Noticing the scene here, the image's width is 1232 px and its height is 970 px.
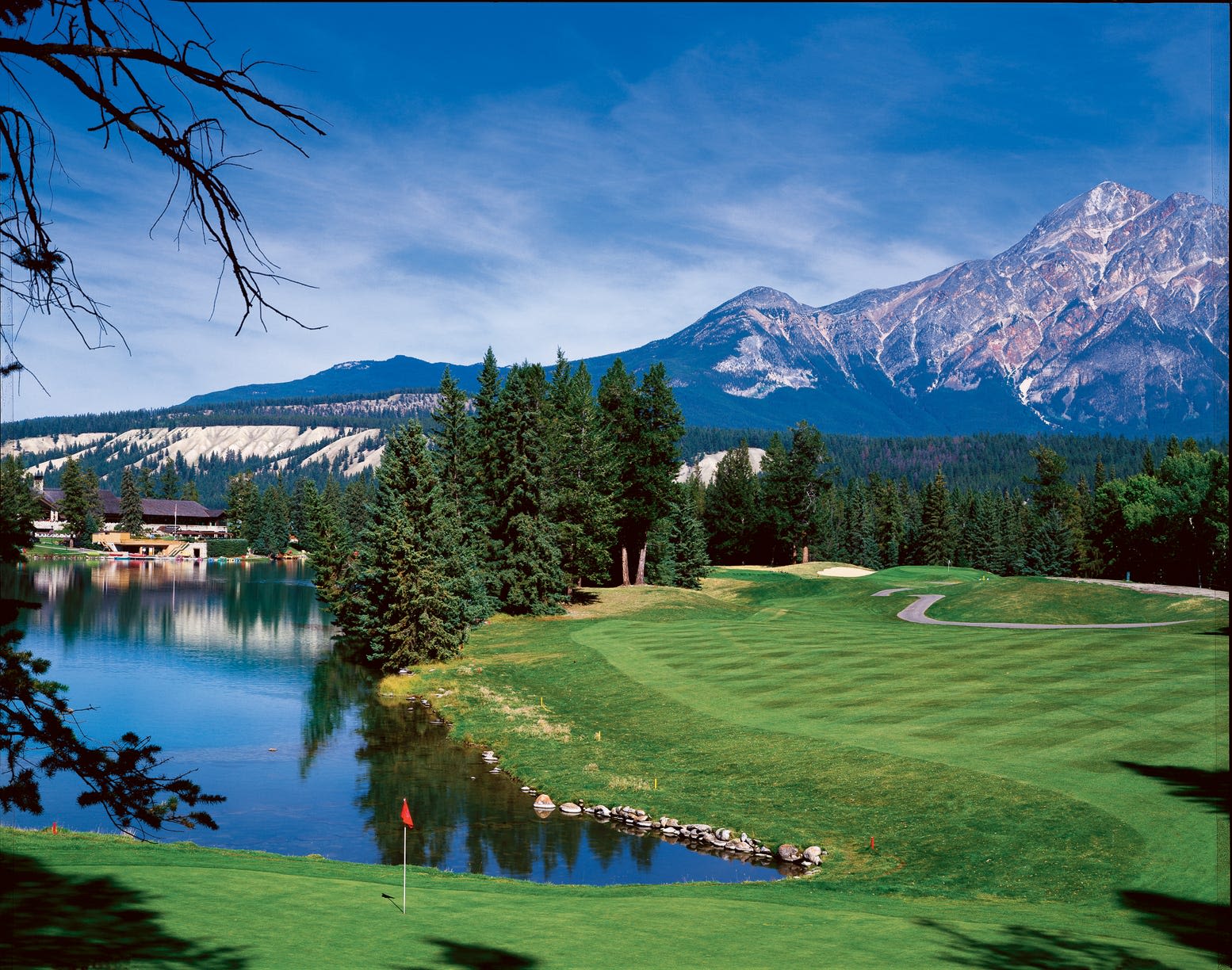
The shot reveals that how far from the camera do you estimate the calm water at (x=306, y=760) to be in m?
22.4

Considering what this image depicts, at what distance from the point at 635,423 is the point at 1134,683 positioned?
150 ft

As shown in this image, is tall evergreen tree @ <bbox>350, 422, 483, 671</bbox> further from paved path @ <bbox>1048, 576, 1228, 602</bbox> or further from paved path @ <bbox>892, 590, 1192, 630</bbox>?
paved path @ <bbox>1048, 576, 1228, 602</bbox>

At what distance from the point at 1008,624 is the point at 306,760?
136ft

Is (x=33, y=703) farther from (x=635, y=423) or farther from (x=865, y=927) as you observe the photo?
(x=635, y=423)

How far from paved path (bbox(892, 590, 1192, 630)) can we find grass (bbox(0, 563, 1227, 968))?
219 cm

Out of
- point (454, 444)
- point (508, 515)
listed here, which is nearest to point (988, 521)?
point (508, 515)

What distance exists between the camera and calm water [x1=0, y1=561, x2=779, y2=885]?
22.4 metres

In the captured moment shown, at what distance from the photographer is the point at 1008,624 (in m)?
54.1

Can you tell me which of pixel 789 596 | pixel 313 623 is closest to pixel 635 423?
pixel 789 596

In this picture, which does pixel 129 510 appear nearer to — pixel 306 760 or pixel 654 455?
pixel 654 455

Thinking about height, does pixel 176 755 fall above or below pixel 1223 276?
below

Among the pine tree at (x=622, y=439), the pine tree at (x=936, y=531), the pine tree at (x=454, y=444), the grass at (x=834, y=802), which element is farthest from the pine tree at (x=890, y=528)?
the pine tree at (x=454, y=444)

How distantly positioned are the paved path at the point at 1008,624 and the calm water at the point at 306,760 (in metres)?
32.5

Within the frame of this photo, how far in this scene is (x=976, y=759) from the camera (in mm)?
26266
